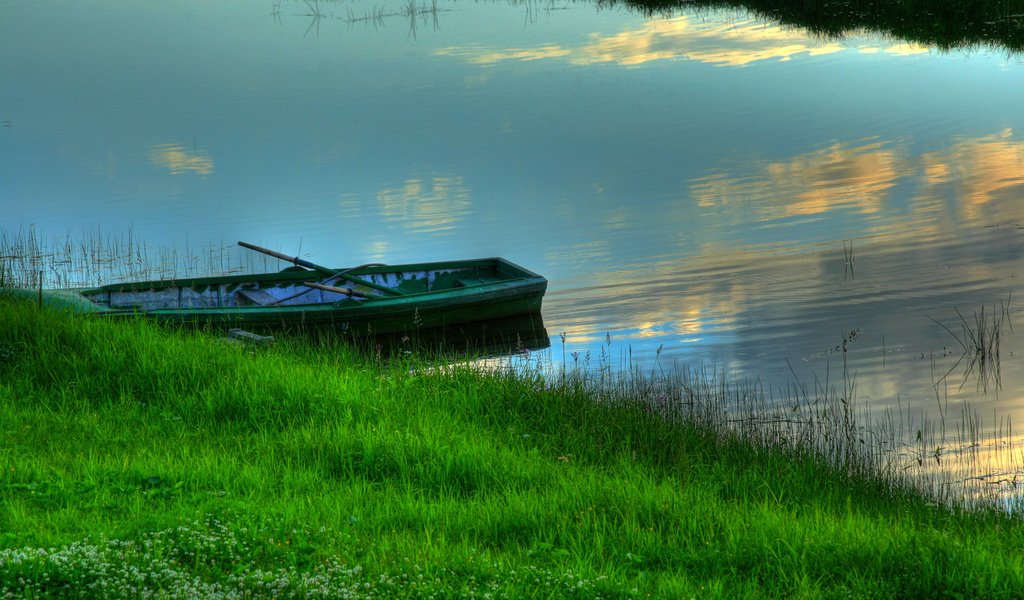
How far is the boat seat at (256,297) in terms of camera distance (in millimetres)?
14008

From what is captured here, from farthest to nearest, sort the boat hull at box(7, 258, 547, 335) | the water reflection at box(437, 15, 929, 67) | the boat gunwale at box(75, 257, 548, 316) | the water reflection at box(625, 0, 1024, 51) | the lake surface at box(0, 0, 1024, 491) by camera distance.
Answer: the water reflection at box(437, 15, 929, 67) < the water reflection at box(625, 0, 1024, 51) < the lake surface at box(0, 0, 1024, 491) < the boat gunwale at box(75, 257, 548, 316) < the boat hull at box(7, 258, 547, 335)

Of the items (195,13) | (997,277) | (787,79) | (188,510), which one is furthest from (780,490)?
(195,13)

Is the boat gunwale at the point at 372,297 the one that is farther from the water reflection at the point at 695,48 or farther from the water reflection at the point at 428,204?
the water reflection at the point at 695,48

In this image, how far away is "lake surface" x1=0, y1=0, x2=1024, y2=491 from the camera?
13.3 metres

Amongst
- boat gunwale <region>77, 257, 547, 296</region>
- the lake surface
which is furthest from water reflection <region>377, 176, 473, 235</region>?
boat gunwale <region>77, 257, 547, 296</region>

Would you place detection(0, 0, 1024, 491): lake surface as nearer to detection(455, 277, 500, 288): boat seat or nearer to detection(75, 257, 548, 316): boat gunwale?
detection(75, 257, 548, 316): boat gunwale

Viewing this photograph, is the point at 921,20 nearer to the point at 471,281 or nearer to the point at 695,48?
the point at 695,48

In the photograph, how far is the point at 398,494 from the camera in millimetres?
6727

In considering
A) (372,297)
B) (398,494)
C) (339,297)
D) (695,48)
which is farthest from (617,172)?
(398,494)

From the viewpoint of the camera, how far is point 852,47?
34031 millimetres

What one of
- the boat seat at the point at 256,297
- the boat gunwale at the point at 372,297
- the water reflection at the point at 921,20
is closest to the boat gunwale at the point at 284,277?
the boat gunwale at the point at 372,297

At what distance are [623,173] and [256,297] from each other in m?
9.71

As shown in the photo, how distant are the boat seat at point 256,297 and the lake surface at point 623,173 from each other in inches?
116

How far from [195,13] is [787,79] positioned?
101 feet
